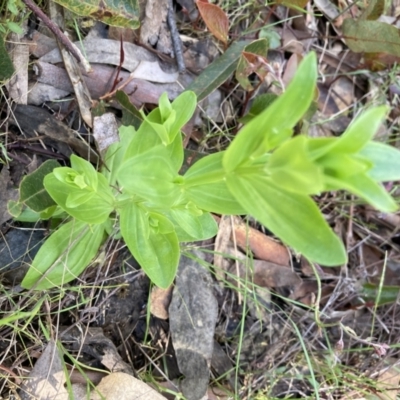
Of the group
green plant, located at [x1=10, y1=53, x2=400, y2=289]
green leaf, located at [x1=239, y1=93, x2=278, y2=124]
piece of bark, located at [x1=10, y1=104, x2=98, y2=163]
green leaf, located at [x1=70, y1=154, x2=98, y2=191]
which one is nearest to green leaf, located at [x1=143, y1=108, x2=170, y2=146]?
green plant, located at [x1=10, y1=53, x2=400, y2=289]

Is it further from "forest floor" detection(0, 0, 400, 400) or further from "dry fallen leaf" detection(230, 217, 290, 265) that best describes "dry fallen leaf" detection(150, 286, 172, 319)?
"dry fallen leaf" detection(230, 217, 290, 265)

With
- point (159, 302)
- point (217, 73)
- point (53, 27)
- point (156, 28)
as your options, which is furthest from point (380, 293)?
point (53, 27)

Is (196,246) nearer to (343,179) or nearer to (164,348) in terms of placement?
(164,348)

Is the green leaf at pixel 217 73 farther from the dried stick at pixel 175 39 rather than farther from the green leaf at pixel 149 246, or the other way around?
the green leaf at pixel 149 246

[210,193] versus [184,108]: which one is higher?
[184,108]

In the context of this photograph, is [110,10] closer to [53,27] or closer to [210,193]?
[53,27]

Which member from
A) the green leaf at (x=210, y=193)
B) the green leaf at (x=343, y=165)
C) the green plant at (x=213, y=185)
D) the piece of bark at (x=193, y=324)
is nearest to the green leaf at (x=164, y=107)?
the green plant at (x=213, y=185)
